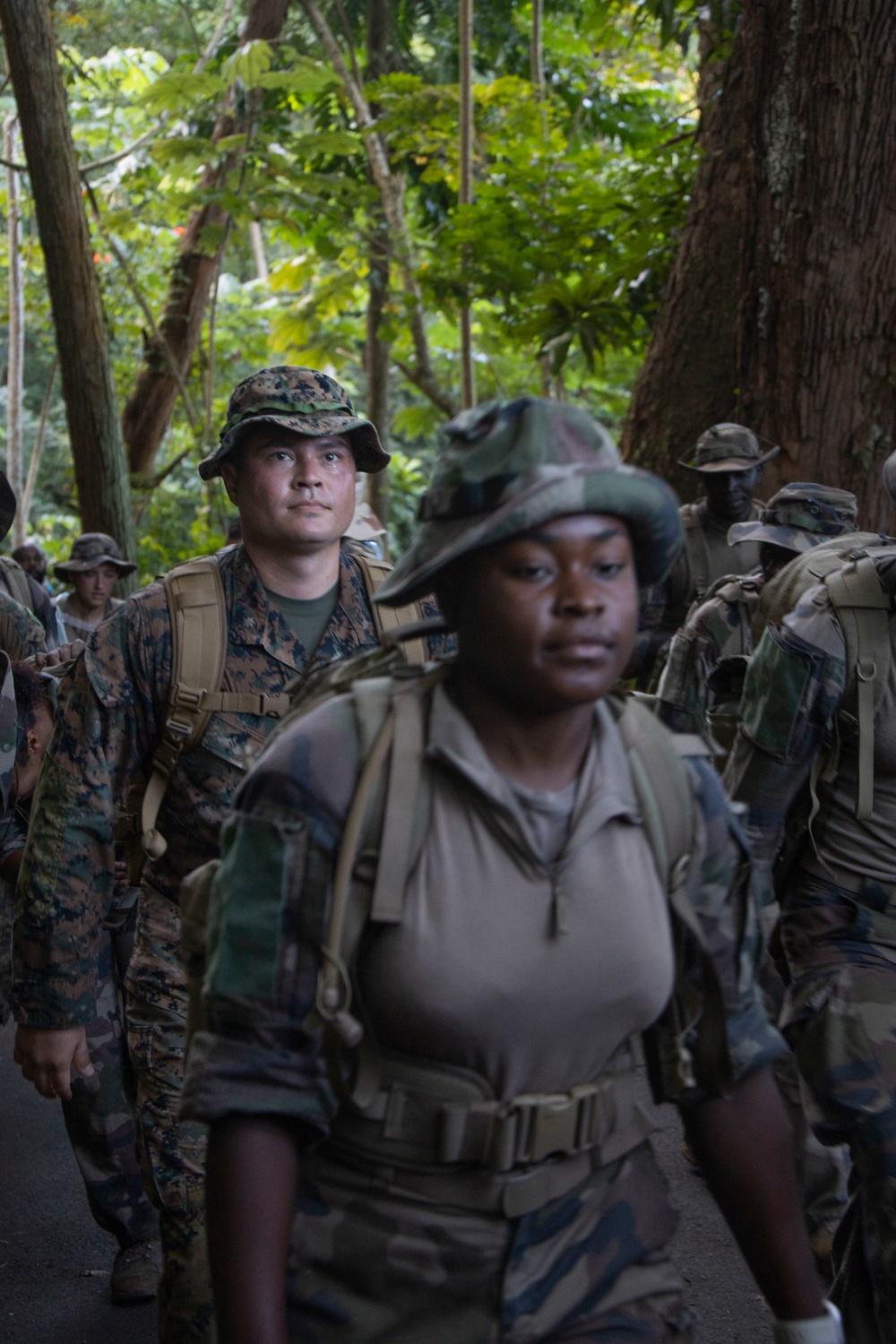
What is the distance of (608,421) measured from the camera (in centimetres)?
2030

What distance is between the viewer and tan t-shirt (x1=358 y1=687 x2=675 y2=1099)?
6.27 feet

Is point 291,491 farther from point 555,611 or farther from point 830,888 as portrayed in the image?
point 555,611

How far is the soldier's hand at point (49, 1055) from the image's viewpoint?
326 centimetres

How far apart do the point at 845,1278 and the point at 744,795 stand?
1.11m

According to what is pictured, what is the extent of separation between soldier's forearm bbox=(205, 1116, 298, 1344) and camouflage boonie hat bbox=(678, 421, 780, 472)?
229 inches

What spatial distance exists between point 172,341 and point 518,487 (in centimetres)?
1388

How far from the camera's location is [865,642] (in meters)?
3.54

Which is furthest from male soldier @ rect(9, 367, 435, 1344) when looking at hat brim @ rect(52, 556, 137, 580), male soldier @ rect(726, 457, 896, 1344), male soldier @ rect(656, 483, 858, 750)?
hat brim @ rect(52, 556, 137, 580)

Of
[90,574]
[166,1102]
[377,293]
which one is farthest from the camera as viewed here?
[377,293]

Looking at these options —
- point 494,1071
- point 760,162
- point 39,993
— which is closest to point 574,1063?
point 494,1071

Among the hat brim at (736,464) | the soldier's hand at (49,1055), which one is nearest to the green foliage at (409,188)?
the hat brim at (736,464)

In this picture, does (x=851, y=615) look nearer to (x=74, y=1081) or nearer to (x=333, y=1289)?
(x=333, y=1289)

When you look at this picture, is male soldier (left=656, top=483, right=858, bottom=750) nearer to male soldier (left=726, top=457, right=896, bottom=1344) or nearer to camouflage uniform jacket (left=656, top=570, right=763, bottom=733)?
camouflage uniform jacket (left=656, top=570, right=763, bottom=733)

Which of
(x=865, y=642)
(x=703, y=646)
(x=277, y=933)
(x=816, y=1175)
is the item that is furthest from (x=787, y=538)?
(x=277, y=933)
